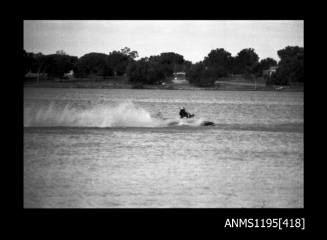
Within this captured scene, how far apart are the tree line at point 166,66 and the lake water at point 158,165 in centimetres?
9199

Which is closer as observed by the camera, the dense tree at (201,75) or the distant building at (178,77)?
the dense tree at (201,75)

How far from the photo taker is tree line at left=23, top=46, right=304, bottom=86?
456ft

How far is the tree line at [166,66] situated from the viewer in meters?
139

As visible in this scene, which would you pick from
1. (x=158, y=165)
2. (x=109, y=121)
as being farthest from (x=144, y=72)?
(x=158, y=165)

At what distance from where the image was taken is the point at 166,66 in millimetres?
160875

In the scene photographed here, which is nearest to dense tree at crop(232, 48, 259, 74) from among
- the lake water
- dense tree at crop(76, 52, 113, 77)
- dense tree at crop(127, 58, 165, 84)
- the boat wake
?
dense tree at crop(127, 58, 165, 84)

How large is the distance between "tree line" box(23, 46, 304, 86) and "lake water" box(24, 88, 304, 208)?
92.0 meters

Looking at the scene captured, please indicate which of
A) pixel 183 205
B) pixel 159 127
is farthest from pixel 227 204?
pixel 159 127

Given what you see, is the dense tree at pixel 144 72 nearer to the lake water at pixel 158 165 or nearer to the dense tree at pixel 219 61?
the dense tree at pixel 219 61

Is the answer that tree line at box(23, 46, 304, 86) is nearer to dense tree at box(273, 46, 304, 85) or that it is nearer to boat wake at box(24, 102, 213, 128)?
dense tree at box(273, 46, 304, 85)

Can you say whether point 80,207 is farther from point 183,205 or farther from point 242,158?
point 242,158

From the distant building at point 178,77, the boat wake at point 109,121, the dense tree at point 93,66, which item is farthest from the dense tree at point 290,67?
the boat wake at point 109,121
